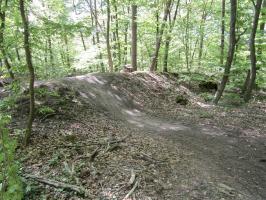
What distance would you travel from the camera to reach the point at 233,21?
38.2ft

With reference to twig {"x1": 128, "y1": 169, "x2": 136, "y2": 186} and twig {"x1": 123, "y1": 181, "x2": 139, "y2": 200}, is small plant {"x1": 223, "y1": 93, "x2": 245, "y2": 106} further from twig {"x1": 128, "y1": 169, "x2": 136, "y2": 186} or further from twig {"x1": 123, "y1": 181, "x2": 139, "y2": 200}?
twig {"x1": 123, "y1": 181, "x2": 139, "y2": 200}

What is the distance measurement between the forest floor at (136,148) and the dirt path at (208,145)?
0.09ft

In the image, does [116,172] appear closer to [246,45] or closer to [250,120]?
[250,120]

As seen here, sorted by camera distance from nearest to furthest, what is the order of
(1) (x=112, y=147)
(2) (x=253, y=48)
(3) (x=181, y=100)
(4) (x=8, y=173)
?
(4) (x=8, y=173) < (1) (x=112, y=147) < (2) (x=253, y=48) < (3) (x=181, y=100)

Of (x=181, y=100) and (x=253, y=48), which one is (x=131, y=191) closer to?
(x=181, y=100)

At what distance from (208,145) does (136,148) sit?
246cm

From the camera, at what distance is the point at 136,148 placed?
6758mm

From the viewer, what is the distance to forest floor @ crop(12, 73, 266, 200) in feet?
16.5

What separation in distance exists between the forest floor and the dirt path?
3 centimetres

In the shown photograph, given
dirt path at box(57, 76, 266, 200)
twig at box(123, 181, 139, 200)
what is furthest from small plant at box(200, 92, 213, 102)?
twig at box(123, 181, 139, 200)

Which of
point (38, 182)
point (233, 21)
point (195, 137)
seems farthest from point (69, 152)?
point (233, 21)

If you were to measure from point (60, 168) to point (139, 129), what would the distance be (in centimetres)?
386

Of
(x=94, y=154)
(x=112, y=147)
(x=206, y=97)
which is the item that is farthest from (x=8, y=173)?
(x=206, y=97)

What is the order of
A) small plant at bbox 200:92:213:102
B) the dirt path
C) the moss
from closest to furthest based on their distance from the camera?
the dirt path < the moss < small plant at bbox 200:92:213:102
